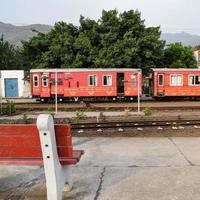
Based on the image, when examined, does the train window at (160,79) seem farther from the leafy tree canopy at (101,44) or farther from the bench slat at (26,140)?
the bench slat at (26,140)

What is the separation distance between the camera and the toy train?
30656 millimetres

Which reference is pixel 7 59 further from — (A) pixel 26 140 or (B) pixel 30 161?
(B) pixel 30 161

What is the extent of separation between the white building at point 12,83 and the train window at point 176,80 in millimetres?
17135

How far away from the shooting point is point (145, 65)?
130 feet

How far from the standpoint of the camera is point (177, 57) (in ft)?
159

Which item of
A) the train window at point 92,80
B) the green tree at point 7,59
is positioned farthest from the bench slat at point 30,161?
the green tree at point 7,59

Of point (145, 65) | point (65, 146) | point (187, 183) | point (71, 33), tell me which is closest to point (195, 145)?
point (187, 183)

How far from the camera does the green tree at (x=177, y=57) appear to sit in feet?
146

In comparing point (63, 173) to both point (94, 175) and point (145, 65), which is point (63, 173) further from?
point (145, 65)

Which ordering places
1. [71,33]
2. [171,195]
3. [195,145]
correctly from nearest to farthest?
[171,195]
[195,145]
[71,33]

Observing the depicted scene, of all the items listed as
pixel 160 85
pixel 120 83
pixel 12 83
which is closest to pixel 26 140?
pixel 120 83

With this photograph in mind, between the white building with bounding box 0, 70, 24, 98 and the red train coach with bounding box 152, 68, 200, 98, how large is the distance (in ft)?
53.7

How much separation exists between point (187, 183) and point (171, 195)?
2.27 feet

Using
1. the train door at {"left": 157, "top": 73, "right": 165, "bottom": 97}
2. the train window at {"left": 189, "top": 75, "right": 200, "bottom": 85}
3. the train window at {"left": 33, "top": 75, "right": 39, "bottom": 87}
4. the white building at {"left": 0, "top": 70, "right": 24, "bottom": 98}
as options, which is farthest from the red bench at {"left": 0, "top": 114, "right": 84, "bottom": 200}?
the white building at {"left": 0, "top": 70, "right": 24, "bottom": 98}
